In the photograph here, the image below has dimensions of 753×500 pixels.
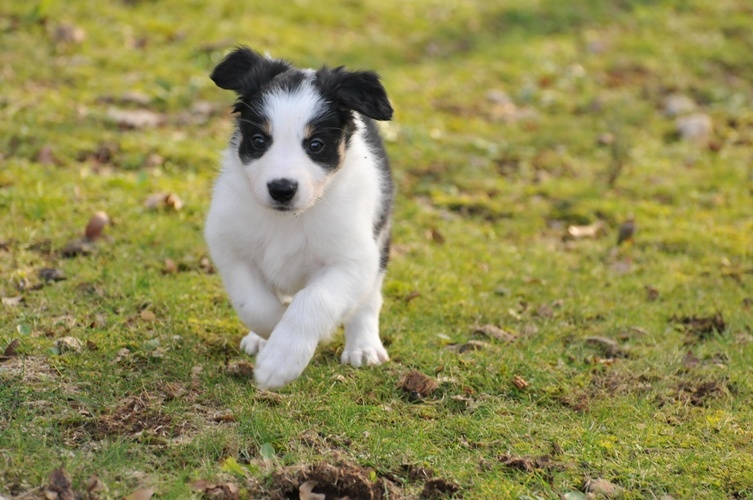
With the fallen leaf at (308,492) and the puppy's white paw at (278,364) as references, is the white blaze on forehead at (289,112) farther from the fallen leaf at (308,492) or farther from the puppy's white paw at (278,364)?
the fallen leaf at (308,492)

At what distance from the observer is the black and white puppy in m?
4.25

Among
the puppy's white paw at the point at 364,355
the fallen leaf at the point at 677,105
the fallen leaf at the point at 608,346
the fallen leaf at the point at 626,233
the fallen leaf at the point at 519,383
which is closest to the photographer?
the fallen leaf at the point at 519,383

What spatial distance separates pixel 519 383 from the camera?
474cm

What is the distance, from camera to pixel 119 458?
3664 millimetres

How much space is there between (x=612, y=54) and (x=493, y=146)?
3623 millimetres

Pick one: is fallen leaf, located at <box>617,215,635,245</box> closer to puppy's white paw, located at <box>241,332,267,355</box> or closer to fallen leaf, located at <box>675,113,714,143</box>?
fallen leaf, located at <box>675,113,714,143</box>

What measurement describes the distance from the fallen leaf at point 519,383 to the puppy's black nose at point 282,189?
1482 mm

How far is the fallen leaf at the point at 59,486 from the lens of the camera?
3354 mm

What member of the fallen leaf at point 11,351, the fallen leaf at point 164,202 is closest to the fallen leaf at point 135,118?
the fallen leaf at point 164,202

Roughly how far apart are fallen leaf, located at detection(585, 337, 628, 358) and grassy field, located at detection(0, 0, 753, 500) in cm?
2

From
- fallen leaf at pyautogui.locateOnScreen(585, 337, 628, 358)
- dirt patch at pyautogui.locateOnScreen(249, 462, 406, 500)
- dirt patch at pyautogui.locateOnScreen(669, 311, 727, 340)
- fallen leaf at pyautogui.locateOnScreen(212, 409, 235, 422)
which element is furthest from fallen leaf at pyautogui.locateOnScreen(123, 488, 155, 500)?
dirt patch at pyautogui.locateOnScreen(669, 311, 727, 340)

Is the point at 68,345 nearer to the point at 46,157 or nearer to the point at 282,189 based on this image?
the point at 282,189

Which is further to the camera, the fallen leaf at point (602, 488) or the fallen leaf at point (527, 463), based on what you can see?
the fallen leaf at point (527, 463)

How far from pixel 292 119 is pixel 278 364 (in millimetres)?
1083
